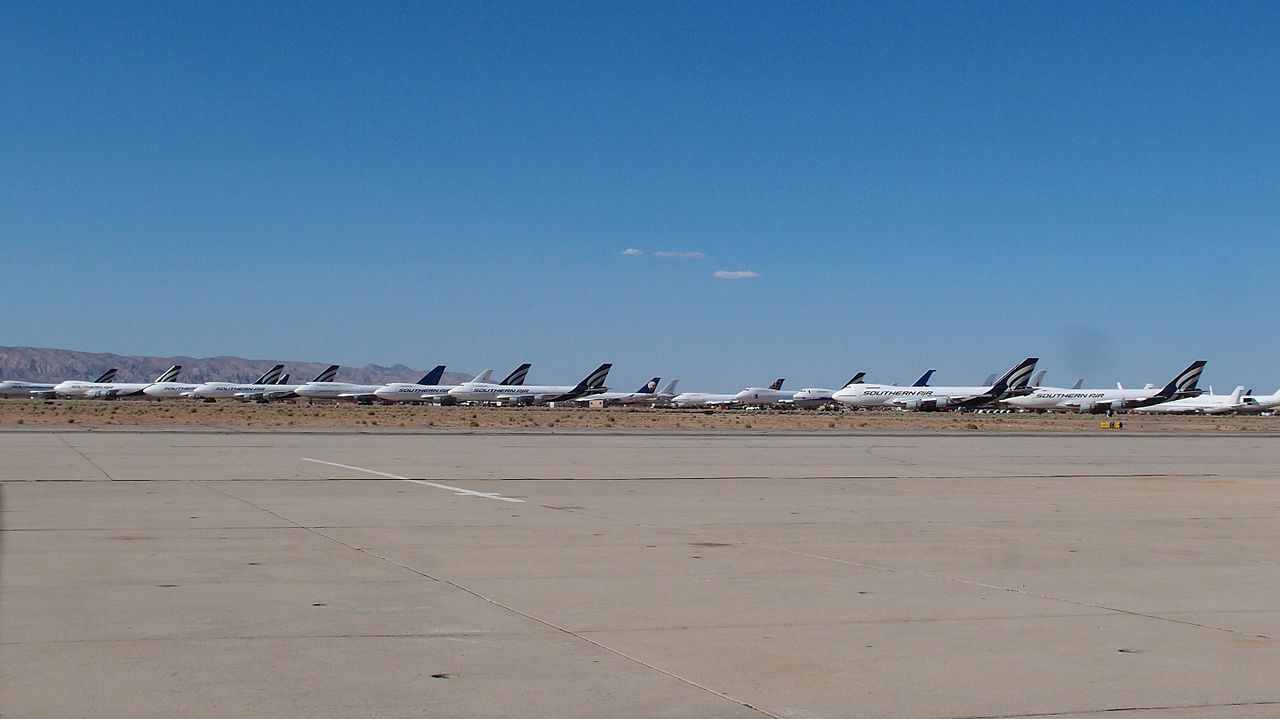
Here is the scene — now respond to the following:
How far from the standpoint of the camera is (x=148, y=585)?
1135 cm

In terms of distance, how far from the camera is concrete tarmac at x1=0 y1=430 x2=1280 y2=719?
7723 mm

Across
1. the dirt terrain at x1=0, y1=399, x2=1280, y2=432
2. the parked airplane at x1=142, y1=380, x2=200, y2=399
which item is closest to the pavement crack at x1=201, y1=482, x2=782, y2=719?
the dirt terrain at x1=0, y1=399, x2=1280, y2=432

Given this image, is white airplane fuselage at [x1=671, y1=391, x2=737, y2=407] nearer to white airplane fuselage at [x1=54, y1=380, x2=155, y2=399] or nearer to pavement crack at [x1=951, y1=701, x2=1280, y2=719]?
white airplane fuselage at [x1=54, y1=380, x2=155, y2=399]

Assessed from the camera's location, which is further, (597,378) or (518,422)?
(597,378)

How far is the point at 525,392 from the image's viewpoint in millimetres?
142000

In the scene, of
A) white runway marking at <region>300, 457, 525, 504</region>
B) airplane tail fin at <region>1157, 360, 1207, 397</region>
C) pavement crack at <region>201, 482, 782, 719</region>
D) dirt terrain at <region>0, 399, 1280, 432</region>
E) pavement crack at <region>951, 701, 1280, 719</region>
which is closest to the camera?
pavement crack at <region>951, 701, 1280, 719</region>

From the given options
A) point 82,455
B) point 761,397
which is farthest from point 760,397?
point 82,455

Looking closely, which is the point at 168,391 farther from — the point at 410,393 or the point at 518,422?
the point at 518,422

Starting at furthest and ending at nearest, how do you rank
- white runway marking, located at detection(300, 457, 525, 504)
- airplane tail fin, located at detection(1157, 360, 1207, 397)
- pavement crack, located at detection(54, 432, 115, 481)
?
1. airplane tail fin, located at detection(1157, 360, 1207, 397)
2. pavement crack, located at detection(54, 432, 115, 481)
3. white runway marking, located at detection(300, 457, 525, 504)

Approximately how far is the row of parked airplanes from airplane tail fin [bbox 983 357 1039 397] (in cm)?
10

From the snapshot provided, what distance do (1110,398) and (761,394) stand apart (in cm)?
4113

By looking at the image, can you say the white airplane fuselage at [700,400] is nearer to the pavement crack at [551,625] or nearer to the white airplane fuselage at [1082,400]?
the white airplane fuselage at [1082,400]

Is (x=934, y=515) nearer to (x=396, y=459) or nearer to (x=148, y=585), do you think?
(x=148, y=585)

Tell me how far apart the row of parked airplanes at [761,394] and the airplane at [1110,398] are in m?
0.10
